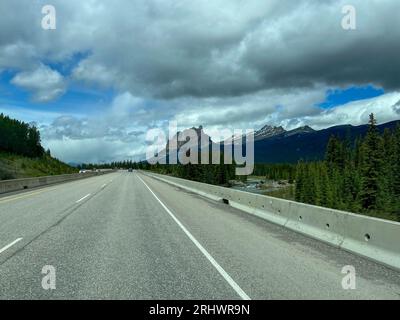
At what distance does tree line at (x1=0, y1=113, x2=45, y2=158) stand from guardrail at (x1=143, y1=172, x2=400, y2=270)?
14839 cm

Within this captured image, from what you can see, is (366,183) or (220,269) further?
(366,183)

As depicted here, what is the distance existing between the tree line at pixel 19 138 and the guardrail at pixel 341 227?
487ft

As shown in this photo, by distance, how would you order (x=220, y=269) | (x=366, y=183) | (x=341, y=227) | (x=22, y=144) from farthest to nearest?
(x=22, y=144) < (x=366, y=183) < (x=341, y=227) < (x=220, y=269)

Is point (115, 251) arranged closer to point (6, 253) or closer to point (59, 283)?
point (6, 253)

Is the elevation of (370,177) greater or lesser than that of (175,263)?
greater

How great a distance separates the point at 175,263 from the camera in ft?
26.8

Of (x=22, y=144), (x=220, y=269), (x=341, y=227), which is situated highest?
(x=22, y=144)

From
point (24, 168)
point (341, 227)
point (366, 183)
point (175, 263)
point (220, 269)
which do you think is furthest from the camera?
point (24, 168)

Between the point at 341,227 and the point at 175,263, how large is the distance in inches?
161

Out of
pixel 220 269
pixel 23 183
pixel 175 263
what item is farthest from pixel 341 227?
pixel 23 183

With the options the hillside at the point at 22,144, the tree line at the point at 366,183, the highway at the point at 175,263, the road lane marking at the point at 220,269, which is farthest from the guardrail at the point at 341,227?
the hillside at the point at 22,144

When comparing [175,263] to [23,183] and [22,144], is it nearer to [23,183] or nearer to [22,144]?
[23,183]

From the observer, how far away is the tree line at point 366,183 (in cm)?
7394

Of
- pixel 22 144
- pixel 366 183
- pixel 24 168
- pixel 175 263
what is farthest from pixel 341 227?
pixel 22 144
